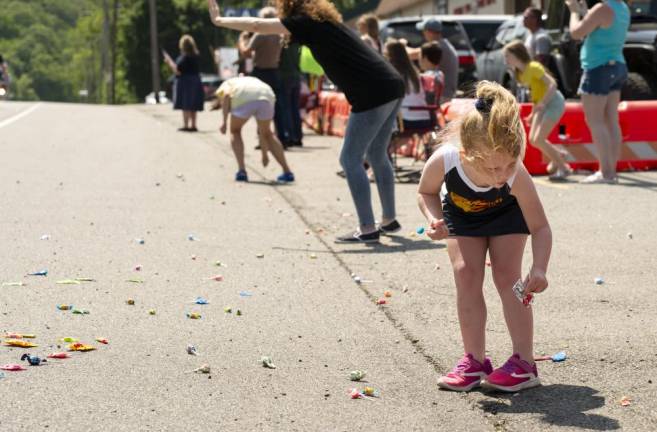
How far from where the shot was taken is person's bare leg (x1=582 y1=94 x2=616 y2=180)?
12312mm

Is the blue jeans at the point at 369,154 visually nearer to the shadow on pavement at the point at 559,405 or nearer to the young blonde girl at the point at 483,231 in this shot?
the young blonde girl at the point at 483,231

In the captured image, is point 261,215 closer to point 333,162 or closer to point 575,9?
point 575,9

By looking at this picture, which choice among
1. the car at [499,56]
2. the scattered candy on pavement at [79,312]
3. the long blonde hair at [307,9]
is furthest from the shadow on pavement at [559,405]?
the car at [499,56]

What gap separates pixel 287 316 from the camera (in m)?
6.21

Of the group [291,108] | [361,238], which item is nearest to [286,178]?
[361,238]

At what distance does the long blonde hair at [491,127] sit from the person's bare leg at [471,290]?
0.52 m

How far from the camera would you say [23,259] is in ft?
25.9

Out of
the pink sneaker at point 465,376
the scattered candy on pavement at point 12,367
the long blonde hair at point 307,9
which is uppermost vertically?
the long blonde hair at point 307,9

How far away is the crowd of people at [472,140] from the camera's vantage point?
4547 millimetres

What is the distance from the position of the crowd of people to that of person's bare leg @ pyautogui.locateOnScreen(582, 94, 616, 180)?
1 cm

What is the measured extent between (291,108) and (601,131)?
23.7 ft

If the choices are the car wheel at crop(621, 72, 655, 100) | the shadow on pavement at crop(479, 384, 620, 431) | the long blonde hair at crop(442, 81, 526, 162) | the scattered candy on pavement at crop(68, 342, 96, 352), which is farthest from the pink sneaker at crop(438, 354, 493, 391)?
the car wheel at crop(621, 72, 655, 100)

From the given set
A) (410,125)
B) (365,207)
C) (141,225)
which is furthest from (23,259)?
(410,125)

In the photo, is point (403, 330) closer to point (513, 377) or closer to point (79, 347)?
point (513, 377)
